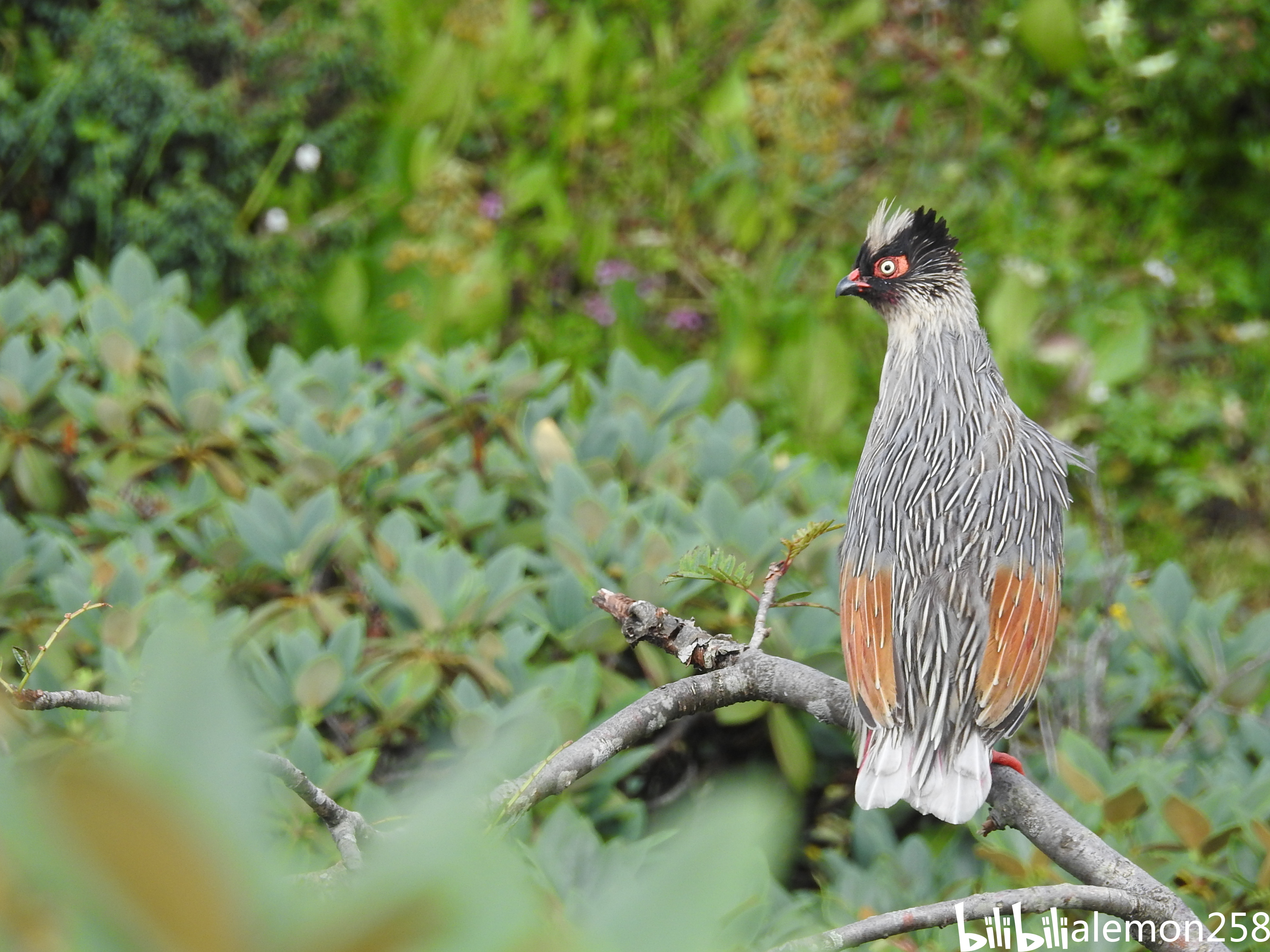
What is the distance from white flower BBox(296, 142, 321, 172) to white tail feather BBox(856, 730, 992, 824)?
4210 millimetres

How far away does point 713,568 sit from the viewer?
103cm

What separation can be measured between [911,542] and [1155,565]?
423 cm

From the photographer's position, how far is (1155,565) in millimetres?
4812

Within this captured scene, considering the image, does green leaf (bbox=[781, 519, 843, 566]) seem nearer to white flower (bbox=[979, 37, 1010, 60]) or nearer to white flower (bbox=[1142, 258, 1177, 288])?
white flower (bbox=[1142, 258, 1177, 288])

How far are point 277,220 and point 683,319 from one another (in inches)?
71.3

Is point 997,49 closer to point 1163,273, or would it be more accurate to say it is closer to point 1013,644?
point 1163,273

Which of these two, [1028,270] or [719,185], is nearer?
[1028,270]

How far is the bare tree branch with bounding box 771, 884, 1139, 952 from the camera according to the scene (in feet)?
2.89

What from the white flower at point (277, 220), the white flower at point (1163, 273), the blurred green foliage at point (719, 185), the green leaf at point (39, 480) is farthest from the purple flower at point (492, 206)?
the white flower at point (1163, 273)

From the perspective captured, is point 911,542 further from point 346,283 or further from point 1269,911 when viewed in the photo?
point 346,283

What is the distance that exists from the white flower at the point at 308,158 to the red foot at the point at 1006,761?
4183mm

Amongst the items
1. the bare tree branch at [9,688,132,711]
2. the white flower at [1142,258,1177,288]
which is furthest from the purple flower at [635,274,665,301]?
the bare tree branch at [9,688,132,711]

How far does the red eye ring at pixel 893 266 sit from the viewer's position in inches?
43.6

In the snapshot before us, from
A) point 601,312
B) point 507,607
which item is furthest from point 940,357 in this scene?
point 601,312
